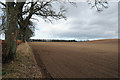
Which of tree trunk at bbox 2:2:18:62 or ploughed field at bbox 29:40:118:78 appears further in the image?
tree trunk at bbox 2:2:18:62

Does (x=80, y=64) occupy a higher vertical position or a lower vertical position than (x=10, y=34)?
lower

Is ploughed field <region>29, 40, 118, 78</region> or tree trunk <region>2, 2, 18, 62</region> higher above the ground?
tree trunk <region>2, 2, 18, 62</region>

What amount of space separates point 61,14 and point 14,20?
11505 millimetres

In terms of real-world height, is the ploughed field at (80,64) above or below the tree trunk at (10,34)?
below

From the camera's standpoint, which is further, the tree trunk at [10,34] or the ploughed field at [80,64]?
the tree trunk at [10,34]

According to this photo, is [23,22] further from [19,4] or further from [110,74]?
[110,74]

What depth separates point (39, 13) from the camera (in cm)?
1448

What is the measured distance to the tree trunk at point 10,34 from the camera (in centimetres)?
377

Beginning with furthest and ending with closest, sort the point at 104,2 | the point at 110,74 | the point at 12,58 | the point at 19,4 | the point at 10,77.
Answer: the point at 104,2
the point at 19,4
the point at 12,58
the point at 110,74
the point at 10,77

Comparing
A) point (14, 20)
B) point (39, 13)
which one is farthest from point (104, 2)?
point (39, 13)

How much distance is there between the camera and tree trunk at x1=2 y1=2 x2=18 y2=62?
3.77 metres

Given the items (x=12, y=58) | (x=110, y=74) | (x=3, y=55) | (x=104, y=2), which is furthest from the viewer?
(x=104, y=2)

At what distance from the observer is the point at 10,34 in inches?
152

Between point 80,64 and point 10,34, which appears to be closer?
point 10,34
